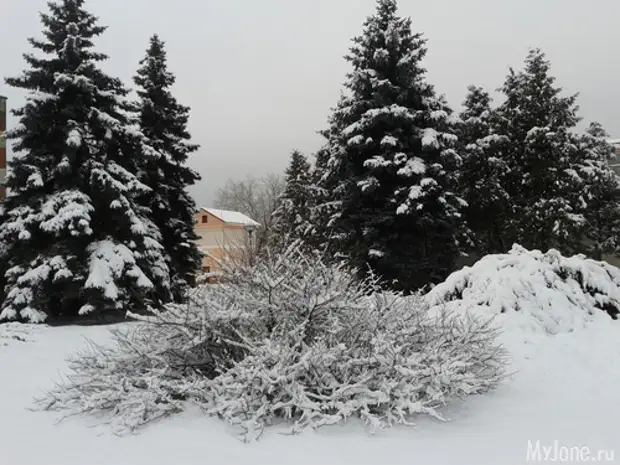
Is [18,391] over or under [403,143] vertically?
under

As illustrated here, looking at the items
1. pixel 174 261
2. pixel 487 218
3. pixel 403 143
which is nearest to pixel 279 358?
pixel 403 143

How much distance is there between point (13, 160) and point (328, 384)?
10042 millimetres

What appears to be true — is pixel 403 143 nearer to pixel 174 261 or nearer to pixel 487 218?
pixel 487 218

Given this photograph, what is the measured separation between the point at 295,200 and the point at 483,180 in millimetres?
9404

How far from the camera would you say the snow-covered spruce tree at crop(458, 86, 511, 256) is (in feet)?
56.0

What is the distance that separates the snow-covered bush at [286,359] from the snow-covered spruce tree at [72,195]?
601cm

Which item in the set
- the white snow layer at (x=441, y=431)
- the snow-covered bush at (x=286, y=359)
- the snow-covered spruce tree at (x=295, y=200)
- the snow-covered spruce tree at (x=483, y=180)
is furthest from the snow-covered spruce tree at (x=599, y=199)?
the snow-covered bush at (x=286, y=359)

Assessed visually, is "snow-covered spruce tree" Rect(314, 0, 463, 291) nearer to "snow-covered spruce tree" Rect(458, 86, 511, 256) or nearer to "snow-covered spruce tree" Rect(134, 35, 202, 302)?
"snow-covered spruce tree" Rect(458, 86, 511, 256)

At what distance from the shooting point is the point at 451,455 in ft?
9.45

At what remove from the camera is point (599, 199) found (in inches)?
724

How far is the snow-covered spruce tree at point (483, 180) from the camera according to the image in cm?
1706

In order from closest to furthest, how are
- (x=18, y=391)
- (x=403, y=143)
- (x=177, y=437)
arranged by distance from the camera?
(x=177, y=437) < (x=18, y=391) < (x=403, y=143)

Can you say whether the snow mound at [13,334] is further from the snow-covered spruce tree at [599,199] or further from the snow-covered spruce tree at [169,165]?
the snow-covered spruce tree at [599,199]

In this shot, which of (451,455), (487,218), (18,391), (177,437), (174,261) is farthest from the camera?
(487,218)
